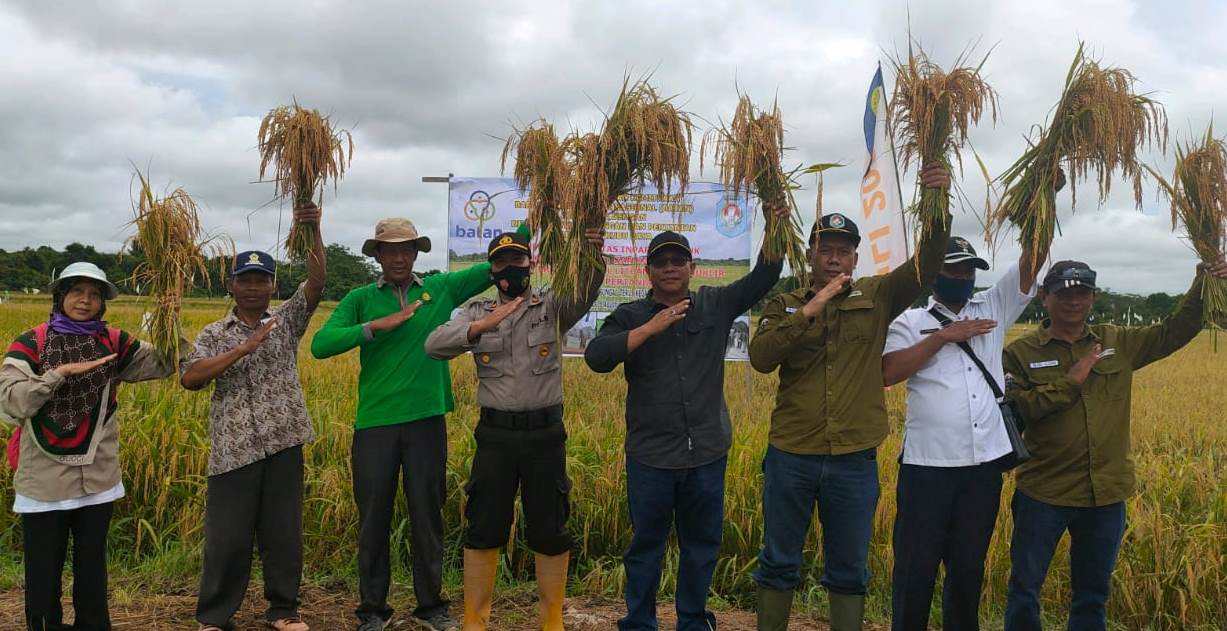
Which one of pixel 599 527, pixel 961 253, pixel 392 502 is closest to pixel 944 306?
pixel 961 253

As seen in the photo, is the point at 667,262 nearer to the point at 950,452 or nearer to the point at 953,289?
the point at 953,289

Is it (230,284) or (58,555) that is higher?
(230,284)

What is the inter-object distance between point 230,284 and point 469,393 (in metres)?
4.61

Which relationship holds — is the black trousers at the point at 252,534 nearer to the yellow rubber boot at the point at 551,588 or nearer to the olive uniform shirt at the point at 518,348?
the olive uniform shirt at the point at 518,348

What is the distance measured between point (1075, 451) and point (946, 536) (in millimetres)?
671

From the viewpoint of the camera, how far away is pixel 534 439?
349cm

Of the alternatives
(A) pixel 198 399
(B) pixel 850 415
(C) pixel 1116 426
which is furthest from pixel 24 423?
(C) pixel 1116 426

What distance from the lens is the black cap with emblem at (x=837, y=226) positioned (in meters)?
3.30

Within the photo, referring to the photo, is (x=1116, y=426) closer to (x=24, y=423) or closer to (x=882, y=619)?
(x=882, y=619)

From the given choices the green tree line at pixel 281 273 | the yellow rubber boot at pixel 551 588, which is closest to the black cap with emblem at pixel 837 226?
the yellow rubber boot at pixel 551 588

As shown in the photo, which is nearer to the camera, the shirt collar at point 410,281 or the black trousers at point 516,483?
the black trousers at point 516,483

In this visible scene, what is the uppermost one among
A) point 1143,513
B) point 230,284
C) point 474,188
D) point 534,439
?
point 474,188

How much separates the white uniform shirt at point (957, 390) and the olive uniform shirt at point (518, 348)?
153 centimetres

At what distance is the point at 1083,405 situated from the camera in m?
3.33
